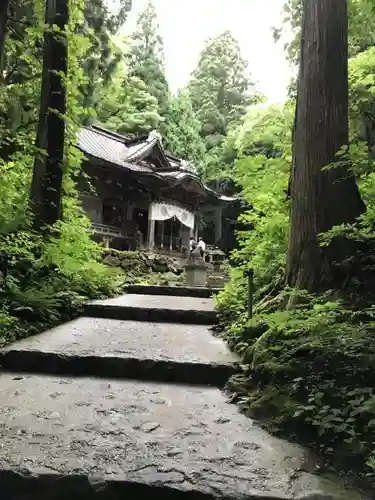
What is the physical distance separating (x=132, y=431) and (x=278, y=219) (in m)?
3.62

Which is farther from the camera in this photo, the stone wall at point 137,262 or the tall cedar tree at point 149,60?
the tall cedar tree at point 149,60

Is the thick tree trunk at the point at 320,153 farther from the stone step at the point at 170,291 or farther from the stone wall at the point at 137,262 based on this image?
the stone wall at the point at 137,262

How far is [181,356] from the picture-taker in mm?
3701

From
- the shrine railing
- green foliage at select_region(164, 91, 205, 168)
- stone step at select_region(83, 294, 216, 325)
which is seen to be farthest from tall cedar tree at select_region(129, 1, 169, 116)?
stone step at select_region(83, 294, 216, 325)

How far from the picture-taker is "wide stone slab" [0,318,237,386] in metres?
3.42

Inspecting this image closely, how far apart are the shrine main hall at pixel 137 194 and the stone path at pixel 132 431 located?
12345mm

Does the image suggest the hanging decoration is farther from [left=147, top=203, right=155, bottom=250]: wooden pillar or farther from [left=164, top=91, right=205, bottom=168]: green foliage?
[left=164, top=91, right=205, bottom=168]: green foliage

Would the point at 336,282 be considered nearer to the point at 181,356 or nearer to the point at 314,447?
the point at 181,356

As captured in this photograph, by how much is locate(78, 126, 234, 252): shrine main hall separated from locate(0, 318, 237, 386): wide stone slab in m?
11.8

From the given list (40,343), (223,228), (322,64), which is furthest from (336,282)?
(223,228)

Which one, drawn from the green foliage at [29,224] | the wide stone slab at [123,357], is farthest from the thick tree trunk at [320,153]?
the green foliage at [29,224]

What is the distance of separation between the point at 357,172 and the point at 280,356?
6.51ft

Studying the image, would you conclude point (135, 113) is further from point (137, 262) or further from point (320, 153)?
point (320, 153)

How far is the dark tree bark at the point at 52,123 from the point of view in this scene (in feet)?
20.7
